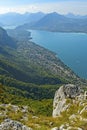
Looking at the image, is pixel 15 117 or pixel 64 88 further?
pixel 64 88

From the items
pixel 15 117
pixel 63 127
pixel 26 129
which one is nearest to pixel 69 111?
pixel 15 117

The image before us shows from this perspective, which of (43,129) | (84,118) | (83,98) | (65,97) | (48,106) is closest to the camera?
(43,129)

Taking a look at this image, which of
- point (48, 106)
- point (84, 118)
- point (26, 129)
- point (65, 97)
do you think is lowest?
point (48, 106)

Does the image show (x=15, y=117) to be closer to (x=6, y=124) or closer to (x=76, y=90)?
(x=6, y=124)

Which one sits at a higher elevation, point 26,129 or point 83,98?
point 26,129

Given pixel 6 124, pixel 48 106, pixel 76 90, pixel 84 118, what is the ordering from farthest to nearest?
pixel 48 106 < pixel 76 90 < pixel 84 118 < pixel 6 124

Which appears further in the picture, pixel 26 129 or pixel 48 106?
pixel 48 106

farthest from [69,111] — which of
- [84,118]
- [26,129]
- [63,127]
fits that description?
[26,129]

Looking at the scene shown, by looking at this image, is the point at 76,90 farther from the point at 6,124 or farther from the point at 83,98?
the point at 6,124

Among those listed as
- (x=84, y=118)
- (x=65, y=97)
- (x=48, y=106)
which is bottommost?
(x=48, y=106)
